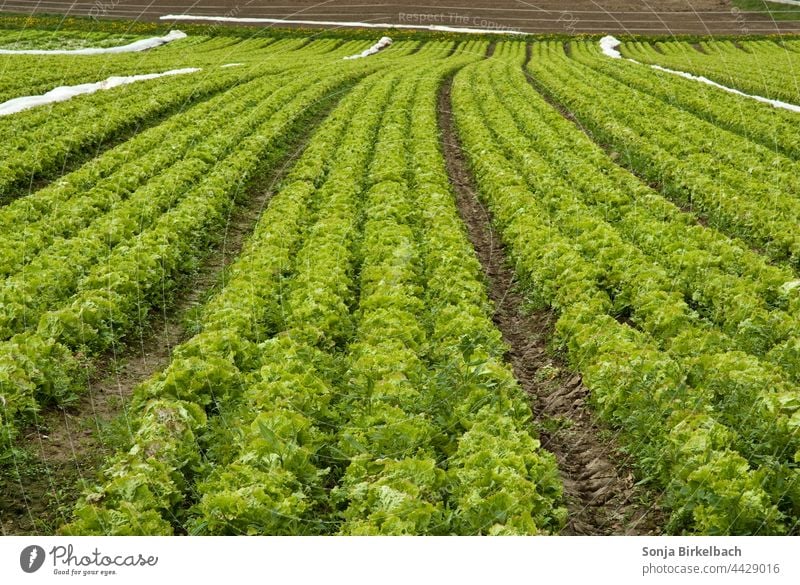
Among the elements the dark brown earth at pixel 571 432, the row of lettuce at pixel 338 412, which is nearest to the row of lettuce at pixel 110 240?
the row of lettuce at pixel 338 412

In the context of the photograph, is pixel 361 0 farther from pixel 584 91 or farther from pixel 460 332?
pixel 460 332

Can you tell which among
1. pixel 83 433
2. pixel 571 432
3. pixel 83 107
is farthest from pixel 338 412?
pixel 83 107

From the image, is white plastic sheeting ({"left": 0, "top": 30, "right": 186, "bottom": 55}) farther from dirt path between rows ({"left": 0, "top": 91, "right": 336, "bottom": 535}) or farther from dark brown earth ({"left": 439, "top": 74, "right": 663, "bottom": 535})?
dark brown earth ({"left": 439, "top": 74, "right": 663, "bottom": 535})

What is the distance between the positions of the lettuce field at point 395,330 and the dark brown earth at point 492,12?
229ft

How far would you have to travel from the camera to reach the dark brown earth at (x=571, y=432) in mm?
8484

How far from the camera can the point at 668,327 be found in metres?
11.7

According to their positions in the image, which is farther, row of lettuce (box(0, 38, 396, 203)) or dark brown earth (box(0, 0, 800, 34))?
dark brown earth (box(0, 0, 800, 34))

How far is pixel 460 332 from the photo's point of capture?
11.3m

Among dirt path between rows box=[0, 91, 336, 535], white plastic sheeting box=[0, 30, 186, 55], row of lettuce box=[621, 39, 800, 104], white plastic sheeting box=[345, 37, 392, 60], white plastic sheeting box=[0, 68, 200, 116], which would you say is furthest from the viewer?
white plastic sheeting box=[345, 37, 392, 60]

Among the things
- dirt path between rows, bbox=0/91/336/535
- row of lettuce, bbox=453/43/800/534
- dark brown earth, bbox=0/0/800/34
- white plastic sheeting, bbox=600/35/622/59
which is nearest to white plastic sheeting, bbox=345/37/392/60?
dark brown earth, bbox=0/0/800/34

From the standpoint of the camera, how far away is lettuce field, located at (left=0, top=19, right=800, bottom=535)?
7.91m

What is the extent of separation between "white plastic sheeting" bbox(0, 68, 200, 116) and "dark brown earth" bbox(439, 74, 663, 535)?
20.8 m

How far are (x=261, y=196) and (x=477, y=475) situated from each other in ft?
48.4

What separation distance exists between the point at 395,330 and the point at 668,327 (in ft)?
15.0
